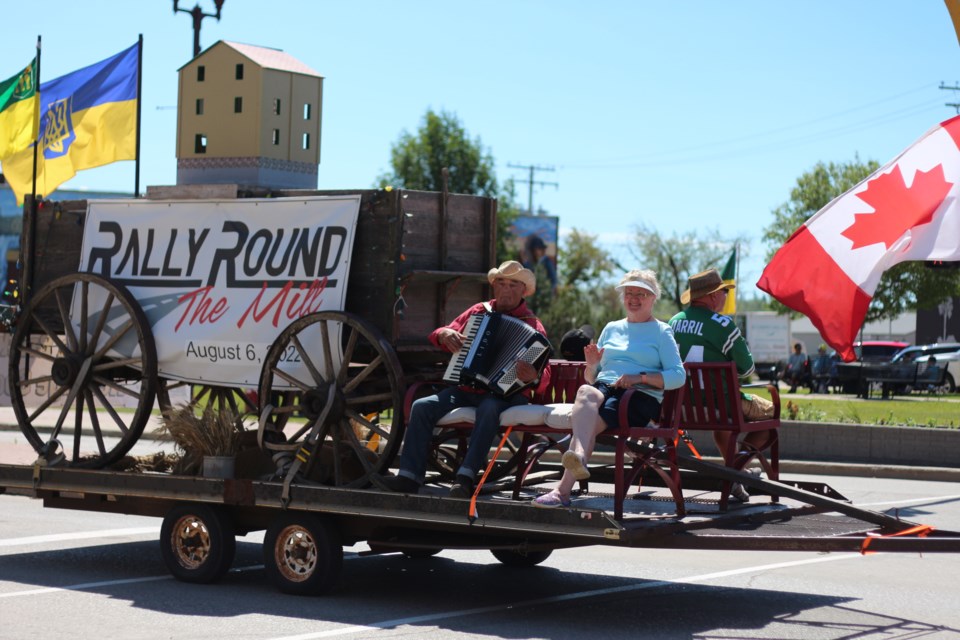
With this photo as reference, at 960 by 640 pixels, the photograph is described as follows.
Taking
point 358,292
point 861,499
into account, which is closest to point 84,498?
point 358,292

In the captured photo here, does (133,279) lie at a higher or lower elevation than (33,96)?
lower

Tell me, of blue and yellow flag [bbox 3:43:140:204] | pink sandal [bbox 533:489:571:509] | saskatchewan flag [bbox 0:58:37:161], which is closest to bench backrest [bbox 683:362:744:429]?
pink sandal [bbox 533:489:571:509]

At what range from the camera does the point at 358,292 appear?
958 centimetres

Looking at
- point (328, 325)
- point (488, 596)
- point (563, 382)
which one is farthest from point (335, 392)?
point (488, 596)

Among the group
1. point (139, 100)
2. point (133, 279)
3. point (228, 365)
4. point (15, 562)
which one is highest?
point (139, 100)

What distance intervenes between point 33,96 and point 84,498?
4631mm

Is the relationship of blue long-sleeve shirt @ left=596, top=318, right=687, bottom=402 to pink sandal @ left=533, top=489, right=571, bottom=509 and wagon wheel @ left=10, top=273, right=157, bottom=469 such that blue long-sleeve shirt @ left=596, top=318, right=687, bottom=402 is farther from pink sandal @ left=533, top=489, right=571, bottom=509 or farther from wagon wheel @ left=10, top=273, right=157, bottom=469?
wagon wheel @ left=10, top=273, right=157, bottom=469

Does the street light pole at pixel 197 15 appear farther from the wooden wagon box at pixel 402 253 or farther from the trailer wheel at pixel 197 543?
the trailer wheel at pixel 197 543

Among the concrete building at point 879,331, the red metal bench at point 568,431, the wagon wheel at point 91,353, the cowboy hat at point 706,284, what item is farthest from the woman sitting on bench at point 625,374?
the concrete building at point 879,331

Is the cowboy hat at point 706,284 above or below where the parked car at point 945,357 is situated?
above

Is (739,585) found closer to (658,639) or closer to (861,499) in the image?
(658,639)

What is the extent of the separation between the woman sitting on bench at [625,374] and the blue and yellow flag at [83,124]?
592 centimetres

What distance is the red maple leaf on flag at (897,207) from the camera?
1030 centimetres

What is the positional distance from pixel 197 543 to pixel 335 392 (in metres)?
1.50
